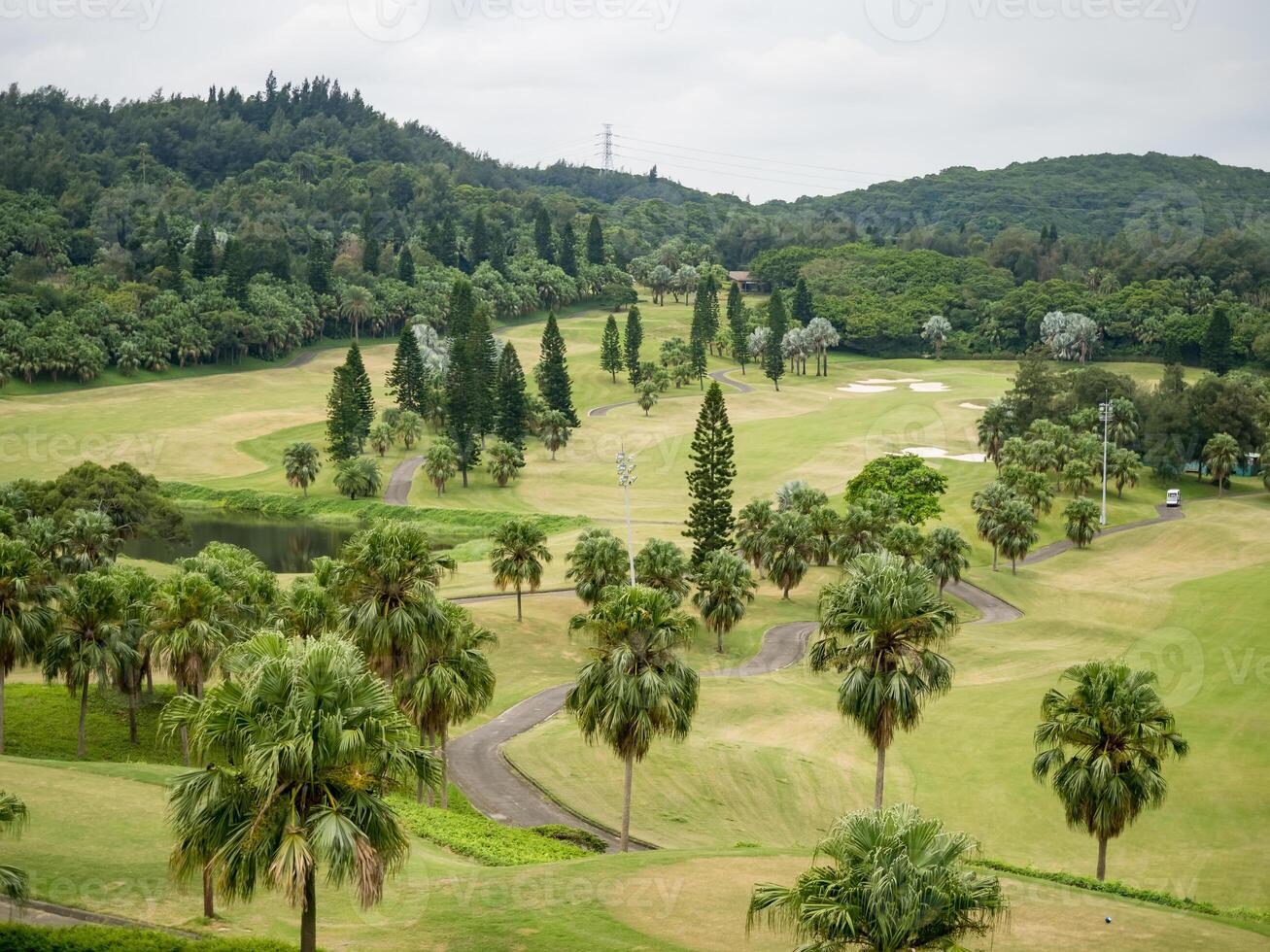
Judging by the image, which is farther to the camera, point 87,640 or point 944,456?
point 944,456

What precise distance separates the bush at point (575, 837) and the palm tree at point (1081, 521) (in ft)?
210

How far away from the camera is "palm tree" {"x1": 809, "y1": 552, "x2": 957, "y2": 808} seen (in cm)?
3111

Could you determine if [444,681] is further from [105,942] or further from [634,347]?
[634,347]

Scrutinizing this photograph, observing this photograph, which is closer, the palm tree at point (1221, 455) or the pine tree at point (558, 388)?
the palm tree at point (1221, 455)

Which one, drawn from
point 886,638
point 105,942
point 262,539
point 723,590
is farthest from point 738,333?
point 105,942

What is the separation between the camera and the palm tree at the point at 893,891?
1833 centimetres

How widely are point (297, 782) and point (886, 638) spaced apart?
17402 mm

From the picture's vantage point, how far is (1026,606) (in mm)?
77375

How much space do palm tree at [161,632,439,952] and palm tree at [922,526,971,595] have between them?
5981 centimetres

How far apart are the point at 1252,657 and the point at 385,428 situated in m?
86.4

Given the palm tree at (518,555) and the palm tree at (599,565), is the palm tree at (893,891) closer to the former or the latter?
the palm tree at (599,565)

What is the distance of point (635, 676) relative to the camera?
3397cm

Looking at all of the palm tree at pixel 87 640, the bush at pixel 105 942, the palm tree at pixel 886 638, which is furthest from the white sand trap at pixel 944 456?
the bush at pixel 105 942

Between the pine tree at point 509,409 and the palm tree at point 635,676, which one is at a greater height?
the pine tree at point 509,409
